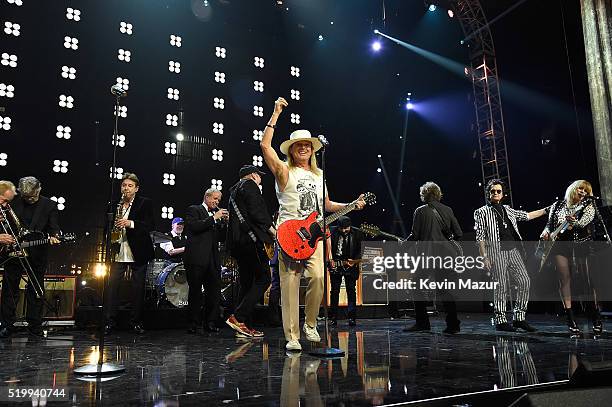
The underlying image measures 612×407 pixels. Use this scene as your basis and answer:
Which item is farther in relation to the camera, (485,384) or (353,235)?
(353,235)

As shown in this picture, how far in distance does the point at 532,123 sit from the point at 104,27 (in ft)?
54.7

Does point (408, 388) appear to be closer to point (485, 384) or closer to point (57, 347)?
point (485, 384)

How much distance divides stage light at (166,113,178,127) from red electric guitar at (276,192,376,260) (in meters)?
16.1

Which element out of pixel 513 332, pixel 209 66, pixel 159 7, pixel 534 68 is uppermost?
pixel 159 7

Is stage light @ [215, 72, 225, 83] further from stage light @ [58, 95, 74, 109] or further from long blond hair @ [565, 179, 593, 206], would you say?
long blond hair @ [565, 179, 593, 206]

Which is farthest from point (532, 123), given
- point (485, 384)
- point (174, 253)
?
point (485, 384)

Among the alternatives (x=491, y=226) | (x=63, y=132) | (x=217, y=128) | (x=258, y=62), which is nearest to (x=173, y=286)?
(x=491, y=226)

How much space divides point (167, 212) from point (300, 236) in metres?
15.4

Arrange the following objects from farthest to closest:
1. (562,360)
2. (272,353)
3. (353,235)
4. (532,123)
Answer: (532,123) → (353,235) → (272,353) → (562,360)

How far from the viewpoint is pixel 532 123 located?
15703 millimetres

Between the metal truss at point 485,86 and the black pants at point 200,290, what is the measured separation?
1579 cm

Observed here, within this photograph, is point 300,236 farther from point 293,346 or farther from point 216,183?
point 216,183

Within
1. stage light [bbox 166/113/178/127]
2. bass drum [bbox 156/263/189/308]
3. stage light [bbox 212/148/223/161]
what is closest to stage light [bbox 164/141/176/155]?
stage light [bbox 166/113/178/127]

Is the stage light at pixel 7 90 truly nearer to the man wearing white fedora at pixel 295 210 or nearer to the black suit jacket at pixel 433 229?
the man wearing white fedora at pixel 295 210
